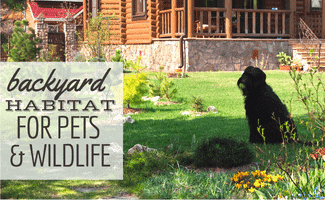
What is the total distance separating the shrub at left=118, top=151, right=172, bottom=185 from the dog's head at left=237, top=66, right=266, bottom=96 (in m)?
1.73

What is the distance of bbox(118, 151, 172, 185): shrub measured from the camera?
14.1 ft

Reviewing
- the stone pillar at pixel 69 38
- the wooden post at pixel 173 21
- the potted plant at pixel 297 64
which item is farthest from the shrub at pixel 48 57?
the potted plant at pixel 297 64

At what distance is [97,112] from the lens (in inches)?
346

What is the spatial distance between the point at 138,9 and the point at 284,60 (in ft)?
24.3

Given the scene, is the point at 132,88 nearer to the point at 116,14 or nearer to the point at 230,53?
the point at 230,53

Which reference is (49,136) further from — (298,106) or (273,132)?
(298,106)

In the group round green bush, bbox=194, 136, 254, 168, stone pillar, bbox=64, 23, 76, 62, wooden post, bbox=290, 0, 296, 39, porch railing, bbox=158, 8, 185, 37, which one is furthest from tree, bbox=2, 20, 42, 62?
round green bush, bbox=194, 136, 254, 168

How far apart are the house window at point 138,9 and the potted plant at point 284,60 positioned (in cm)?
654

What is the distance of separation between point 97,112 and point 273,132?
14.3 ft

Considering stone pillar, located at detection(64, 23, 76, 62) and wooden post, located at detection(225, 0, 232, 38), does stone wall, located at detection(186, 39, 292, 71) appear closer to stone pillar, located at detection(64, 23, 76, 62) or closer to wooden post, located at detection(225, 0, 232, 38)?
wooden post, located at detection(225, 0, 232, 38)

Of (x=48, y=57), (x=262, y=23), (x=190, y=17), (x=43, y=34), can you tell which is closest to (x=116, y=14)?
(x=48, y=57)

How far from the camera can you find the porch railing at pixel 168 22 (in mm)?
16344

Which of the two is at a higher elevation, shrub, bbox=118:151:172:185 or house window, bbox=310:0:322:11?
house window, bbox=310:0:322:11

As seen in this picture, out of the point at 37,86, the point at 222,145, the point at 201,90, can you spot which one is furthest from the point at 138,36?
the point at 222,145
